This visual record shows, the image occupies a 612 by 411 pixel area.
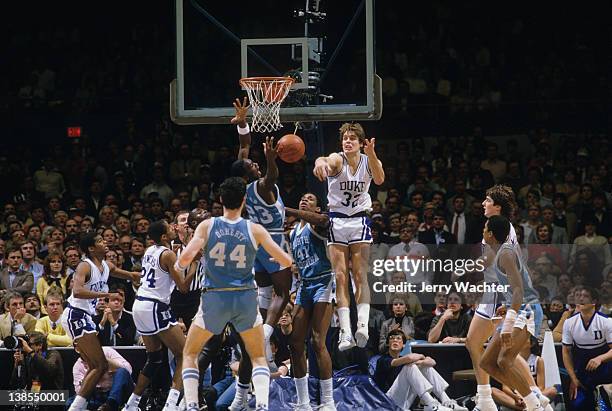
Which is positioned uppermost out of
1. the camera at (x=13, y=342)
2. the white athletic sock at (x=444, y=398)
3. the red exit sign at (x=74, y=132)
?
the red exit sign at (x=74, y=132)

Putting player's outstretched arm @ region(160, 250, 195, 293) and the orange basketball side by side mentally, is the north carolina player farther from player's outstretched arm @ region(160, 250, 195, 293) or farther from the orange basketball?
player's outstretched arm @ region(160, 250, 195, 293)

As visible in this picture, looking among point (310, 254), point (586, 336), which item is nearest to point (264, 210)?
point (310, 254)

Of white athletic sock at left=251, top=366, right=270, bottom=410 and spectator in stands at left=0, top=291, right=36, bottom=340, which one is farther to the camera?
spectator in stands at left=0, top=291, right=36, bottom=340

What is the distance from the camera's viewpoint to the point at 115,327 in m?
14.1

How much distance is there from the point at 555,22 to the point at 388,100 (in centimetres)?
367

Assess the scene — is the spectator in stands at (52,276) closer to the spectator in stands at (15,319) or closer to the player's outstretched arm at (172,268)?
the spectator in stands at (15,319)

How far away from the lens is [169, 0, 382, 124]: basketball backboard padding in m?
12.7

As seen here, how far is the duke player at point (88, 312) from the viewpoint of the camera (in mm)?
12539

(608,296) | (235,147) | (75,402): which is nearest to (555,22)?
(235,147)

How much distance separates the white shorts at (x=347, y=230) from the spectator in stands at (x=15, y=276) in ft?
17.7

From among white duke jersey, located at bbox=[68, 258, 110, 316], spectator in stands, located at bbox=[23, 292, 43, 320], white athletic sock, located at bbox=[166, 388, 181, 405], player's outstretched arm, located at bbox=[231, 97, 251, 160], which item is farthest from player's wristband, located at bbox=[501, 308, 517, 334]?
spectator in stands, located at bbox=[23, 292, 43, 320]

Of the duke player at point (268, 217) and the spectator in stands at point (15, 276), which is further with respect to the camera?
the spectator in stands at point (15, 276)

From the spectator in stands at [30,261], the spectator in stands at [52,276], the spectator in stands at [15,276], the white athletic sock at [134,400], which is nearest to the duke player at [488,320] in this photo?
the white athletic sock at [134,400]

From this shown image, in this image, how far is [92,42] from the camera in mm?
22234
